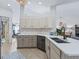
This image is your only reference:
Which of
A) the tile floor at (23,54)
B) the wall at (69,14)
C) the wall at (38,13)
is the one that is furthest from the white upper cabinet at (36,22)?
the tile floor at (23,54)

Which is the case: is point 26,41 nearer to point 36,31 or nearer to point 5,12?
point 36,31

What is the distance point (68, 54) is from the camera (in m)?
2.52

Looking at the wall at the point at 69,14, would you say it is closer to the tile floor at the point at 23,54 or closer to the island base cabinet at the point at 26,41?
the island base cabinet at the point at 26,41

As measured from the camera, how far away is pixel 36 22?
28.4 feet

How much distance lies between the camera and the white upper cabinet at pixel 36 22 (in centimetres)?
858

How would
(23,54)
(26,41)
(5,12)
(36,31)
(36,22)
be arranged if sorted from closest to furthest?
(23,54) < (26,41) < (36,22) < (36,31) < (5,12)

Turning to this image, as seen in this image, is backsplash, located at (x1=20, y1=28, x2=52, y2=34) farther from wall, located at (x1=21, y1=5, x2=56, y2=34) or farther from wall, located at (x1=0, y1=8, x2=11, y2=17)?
wall, located at (x1=0, y1=8, x2=11, y2=17)

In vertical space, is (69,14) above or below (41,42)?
above

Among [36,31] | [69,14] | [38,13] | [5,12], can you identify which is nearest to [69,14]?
[69,14]

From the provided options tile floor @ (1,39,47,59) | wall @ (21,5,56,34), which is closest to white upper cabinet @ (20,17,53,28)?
wall @ (21,5,56,34)

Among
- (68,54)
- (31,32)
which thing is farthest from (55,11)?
(68,54)

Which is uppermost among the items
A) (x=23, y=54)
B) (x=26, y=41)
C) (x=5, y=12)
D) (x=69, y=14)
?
(x=5, y=12)

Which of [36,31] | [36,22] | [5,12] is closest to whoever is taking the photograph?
[36,22]

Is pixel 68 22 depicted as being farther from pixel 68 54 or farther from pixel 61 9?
pixel 68 54
